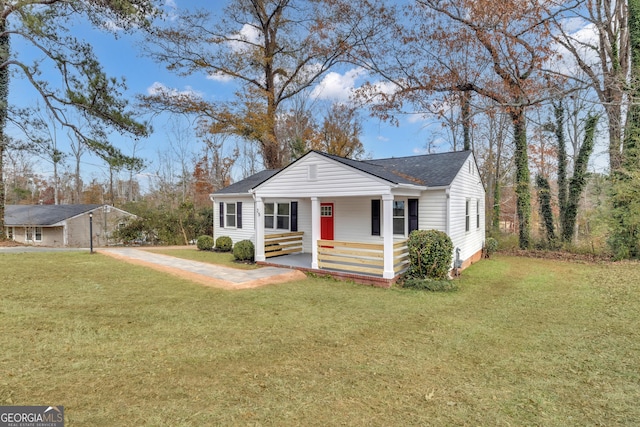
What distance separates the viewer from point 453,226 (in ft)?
32.2

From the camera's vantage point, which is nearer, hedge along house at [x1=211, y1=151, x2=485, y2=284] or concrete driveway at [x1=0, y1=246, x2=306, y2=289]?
concrete driveway at [x1=0, y1=246, x2=306, y2=289]

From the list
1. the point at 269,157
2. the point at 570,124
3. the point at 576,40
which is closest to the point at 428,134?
the point at 570,124

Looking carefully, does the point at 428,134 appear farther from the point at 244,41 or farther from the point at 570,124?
the point at 244,41

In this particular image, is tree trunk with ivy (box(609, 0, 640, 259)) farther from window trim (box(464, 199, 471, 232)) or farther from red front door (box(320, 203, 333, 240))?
red front door (box(320, 203, 333, 240))

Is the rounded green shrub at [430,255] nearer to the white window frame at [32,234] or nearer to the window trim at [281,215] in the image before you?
the window trim at [281,215]

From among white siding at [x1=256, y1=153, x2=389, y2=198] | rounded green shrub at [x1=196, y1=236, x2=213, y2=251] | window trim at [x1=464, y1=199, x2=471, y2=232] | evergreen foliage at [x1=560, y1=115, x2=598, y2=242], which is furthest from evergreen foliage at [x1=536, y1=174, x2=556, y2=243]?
rounded green shrub at [x1=196, y1=236, x2=213, y2=251]

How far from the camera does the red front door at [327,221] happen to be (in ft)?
39.6

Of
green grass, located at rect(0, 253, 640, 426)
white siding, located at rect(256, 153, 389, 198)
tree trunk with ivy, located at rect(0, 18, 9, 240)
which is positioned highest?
tree trunk with ivy, located at rect(0, 18, 9, 240)

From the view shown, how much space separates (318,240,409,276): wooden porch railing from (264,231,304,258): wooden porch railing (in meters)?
2.59

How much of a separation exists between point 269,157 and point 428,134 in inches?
472

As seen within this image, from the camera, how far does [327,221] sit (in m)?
12.2

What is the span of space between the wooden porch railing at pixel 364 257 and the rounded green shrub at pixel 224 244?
21.8 ft

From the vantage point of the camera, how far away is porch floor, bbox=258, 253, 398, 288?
855 centimetres

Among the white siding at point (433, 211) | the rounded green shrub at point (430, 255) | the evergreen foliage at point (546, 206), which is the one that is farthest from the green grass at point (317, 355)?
the evergreen foliage at point (546, 206)
